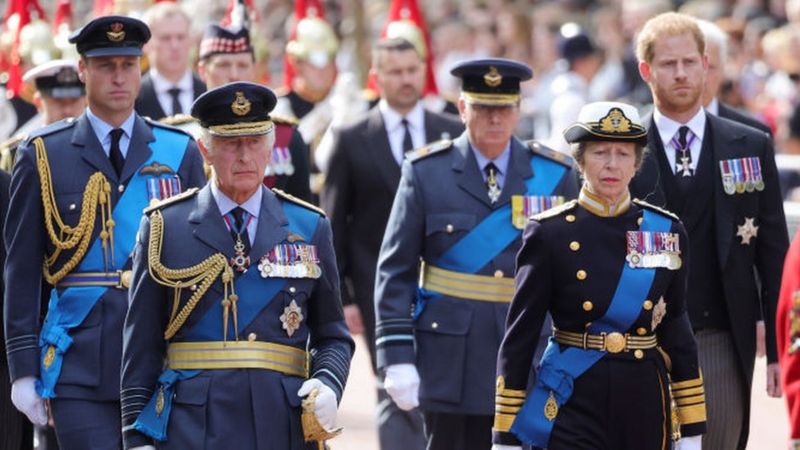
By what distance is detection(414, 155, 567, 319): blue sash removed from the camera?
9336 mm

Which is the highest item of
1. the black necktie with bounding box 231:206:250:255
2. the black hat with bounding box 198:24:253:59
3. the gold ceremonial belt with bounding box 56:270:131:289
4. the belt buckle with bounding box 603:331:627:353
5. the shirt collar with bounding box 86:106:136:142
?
the black hat with bounding box 198:24:253:59

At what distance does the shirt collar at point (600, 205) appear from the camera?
783cm

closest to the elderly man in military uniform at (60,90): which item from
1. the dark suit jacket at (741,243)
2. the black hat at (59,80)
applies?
the black hat at (59,80)

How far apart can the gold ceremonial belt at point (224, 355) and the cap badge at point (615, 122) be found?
136cm

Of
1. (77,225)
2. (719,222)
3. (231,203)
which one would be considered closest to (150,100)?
(77,225)

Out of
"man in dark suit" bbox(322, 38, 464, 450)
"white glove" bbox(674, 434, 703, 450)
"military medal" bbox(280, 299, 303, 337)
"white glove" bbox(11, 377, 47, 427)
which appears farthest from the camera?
"man in dark suit" bbox(322, 38, 464, 450)

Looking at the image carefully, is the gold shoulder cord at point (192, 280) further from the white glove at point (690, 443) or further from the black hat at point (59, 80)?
the black hat at point (59, 80)

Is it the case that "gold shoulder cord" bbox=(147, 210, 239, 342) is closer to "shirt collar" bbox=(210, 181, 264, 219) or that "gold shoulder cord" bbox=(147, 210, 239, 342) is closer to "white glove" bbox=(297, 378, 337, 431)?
"shirt collar" bbox=(210, 181, 264, 219)

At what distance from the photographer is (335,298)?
7.62 metres

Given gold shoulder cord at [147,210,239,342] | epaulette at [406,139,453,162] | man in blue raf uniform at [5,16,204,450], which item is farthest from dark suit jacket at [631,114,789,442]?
gold shoulder cord at [147,210,239,342]

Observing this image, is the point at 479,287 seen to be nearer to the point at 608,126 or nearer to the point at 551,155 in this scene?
the point at 551,155

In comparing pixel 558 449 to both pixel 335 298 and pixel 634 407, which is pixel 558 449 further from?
pixel 335 298

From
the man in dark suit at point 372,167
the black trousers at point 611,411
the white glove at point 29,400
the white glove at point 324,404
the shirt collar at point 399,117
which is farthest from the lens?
the shirt collar at point 399,117

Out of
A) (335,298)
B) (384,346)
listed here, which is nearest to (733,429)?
(384,346)
